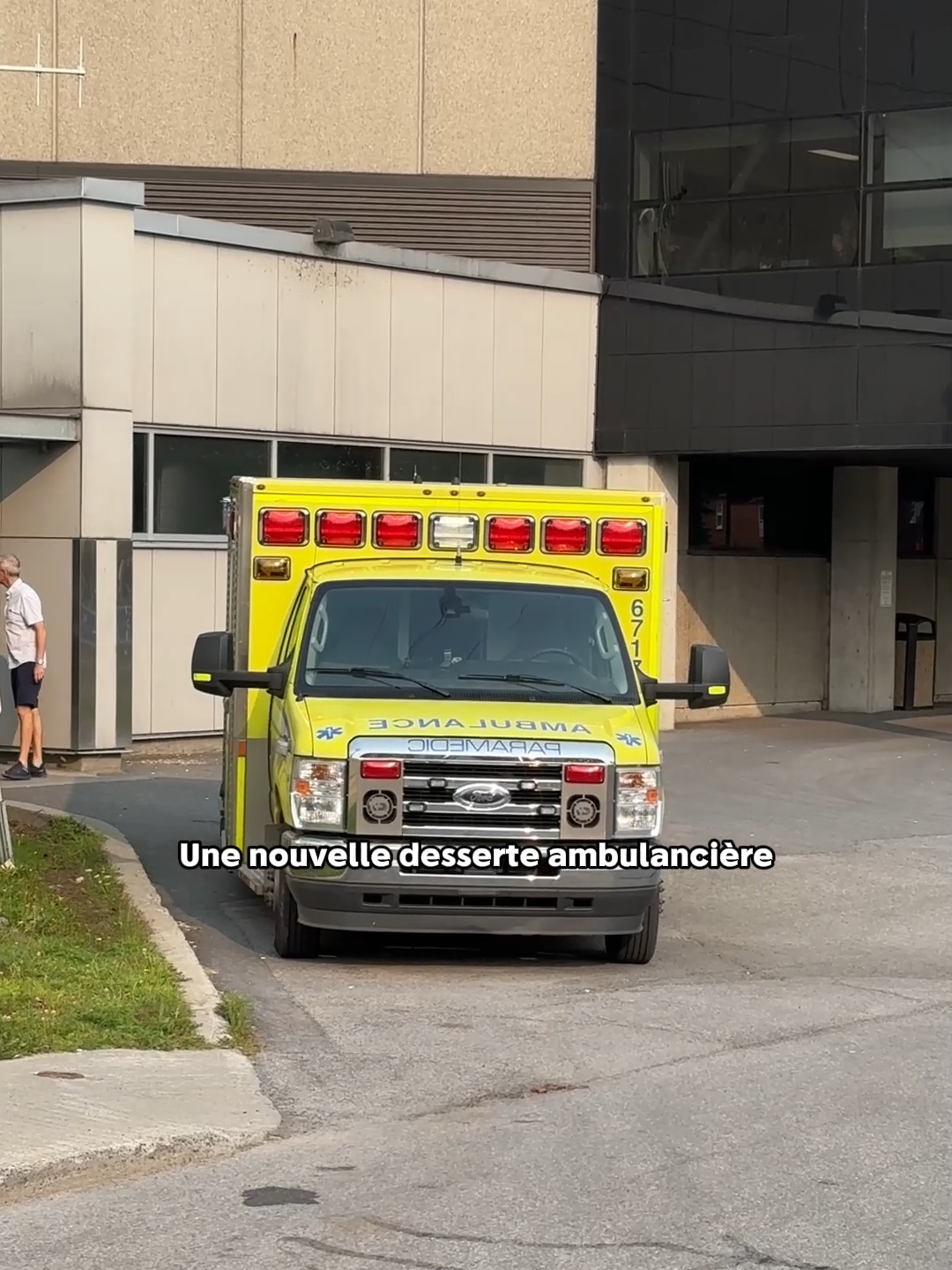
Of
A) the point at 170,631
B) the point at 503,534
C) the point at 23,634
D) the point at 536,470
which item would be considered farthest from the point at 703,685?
the point at 536,470

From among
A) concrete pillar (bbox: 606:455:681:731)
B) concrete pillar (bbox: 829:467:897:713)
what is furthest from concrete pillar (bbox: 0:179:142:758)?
concrete pillar (bbox: 829:467:897:713)

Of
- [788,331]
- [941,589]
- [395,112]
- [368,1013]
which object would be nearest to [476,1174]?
[368,1013]

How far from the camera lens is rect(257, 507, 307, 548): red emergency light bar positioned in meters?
10.9

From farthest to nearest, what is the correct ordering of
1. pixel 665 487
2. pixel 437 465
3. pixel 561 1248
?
pixel 665 487 < pixel 437 465 < pixel 561 1248

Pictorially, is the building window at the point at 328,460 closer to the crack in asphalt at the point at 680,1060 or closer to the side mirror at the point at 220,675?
the side mirror at the point at 220,675

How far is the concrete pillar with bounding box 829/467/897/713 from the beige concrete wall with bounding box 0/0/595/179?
6097mm

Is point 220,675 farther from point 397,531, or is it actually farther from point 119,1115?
point 119,1115

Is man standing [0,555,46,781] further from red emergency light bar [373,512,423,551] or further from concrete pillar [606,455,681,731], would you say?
concrete pillar [606,455,681,731]

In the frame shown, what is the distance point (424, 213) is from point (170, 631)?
6915 millimetres

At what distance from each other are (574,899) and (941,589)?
1999 centimetres

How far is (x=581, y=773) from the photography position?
9.37m

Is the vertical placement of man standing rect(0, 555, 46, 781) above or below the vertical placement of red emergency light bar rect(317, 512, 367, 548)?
below

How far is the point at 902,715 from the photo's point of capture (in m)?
25.8

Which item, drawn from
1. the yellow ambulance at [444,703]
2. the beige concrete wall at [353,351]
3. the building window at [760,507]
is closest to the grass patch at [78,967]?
the yellow ambulance at [444,703]
